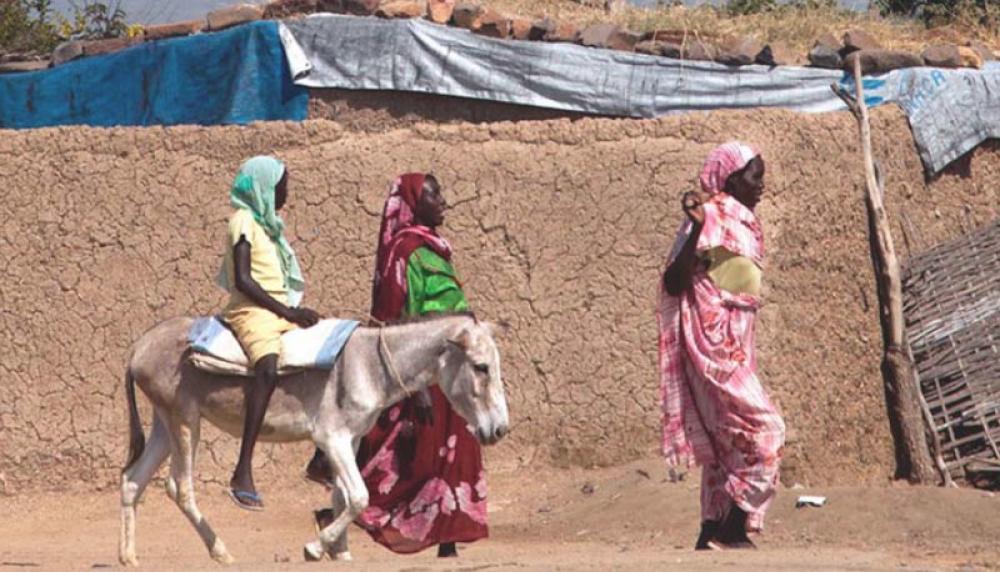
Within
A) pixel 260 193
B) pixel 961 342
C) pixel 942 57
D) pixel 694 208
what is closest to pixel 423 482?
pixel 260 193

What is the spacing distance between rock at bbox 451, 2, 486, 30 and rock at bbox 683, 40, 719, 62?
1.13 metres

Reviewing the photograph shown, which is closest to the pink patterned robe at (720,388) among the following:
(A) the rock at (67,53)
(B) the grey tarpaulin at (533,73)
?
(B) the grey tarpaulin at (533,73)

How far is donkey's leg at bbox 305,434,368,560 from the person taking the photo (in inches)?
313

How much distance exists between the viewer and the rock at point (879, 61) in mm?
12016

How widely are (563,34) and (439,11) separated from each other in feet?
2.30

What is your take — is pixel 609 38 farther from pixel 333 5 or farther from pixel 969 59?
pixel 969 59

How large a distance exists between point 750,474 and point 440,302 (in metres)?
1.39

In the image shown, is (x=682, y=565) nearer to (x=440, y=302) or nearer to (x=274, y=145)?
(x=440, y=302)

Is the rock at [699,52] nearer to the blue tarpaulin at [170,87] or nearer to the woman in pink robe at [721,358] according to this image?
the blue tarpaulin at [170,87]

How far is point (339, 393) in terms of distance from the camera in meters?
8.20

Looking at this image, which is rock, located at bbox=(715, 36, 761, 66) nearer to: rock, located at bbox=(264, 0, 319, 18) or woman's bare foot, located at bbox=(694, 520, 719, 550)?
rock, located at bbox=(264, 0, 319, 18)

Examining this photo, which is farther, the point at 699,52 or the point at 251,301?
the point at 699,52

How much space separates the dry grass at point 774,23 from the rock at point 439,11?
3.53 ft

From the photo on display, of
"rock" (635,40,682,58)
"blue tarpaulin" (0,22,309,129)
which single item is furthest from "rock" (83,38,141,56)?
"rock" (635,40,682,58)
